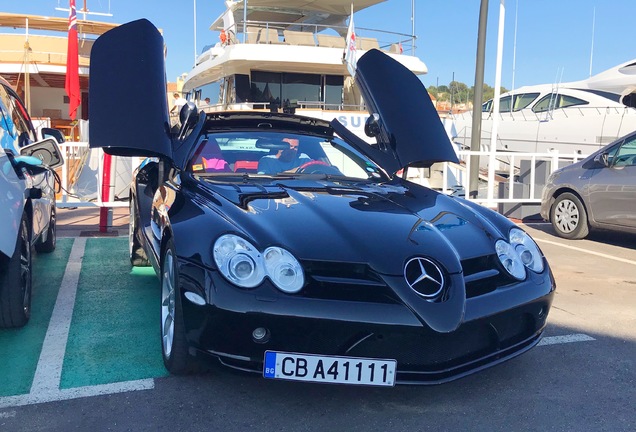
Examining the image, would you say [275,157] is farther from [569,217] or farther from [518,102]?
[518,102]

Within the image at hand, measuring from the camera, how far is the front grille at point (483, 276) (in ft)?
9.52

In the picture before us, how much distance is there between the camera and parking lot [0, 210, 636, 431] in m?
2.77

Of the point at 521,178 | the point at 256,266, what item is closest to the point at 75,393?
the point at 256,266

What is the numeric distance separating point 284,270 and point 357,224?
53cm

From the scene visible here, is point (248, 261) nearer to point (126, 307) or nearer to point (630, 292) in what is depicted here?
point (126, 307)

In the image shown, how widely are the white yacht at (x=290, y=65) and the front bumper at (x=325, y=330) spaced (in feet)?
36.2

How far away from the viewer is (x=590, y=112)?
51.5 feet

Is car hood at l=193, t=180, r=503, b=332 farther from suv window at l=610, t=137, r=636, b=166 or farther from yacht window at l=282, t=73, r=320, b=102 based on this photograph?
yacht window at l=282, t=73, r=320, b=102

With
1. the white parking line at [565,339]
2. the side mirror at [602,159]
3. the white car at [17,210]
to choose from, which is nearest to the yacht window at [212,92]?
the side mirror at [602,159]

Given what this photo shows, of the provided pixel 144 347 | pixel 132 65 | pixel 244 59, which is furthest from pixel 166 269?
pixel 244 59

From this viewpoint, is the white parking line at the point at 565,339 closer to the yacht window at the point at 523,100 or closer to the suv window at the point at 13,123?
the suv window at the point at 13,123

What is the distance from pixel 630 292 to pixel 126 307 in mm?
4280

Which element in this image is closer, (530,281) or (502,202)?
(530,281)

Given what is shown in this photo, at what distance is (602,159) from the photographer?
7664 millimetres
